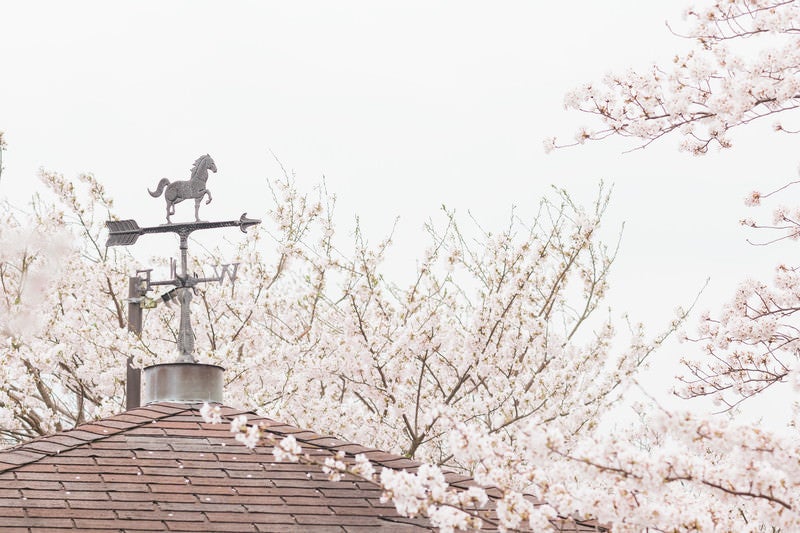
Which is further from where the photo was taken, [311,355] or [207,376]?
[311,355]

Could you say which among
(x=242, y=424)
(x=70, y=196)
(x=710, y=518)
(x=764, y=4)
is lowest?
(x=710, y=518)

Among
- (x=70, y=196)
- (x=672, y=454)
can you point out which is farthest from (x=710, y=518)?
(x=70, y=196)

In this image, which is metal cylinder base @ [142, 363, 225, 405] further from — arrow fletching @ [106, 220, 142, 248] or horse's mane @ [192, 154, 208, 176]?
horse's mane @ [192, 154, 208, 176]

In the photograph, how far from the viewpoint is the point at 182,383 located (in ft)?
20.7

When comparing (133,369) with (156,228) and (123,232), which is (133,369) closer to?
(123,232)

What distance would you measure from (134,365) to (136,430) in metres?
4.42

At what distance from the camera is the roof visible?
201 inches

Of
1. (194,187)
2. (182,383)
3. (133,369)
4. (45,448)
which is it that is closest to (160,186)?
(194,187)

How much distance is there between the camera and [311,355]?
11.0 m

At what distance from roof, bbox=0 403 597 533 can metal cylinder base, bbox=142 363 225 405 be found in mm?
182

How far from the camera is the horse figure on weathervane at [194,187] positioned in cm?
689

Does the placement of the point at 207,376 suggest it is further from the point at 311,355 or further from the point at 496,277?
the point at 496,277

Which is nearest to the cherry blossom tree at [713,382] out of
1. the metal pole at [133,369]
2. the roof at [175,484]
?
the roof at [175,484]

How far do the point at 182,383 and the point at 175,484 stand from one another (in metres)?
1.01
